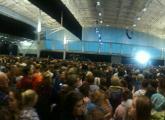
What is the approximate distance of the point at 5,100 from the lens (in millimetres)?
7473

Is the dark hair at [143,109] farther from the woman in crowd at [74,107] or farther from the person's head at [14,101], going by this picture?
the person's head at [14,101]

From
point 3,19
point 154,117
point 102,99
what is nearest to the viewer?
point 154,117

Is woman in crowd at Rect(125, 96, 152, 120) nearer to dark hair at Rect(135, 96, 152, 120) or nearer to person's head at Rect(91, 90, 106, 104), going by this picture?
dark hair at Rect(135, 96, 152, 120)

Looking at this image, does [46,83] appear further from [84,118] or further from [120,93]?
[84,118]

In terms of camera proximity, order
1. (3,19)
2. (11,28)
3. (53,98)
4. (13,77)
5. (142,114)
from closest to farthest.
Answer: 1. (142,114)
2. (53,98)
3. (13,77)
4. (3,19)
5. (11,28)

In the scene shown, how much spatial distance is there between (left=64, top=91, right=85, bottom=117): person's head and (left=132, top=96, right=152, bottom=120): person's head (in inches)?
47.2

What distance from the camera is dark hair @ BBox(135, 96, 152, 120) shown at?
5.99 meters

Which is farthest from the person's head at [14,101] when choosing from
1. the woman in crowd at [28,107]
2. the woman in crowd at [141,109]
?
the woman in crowd at [141,109]

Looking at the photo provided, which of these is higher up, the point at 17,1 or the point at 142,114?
the point at 17,1

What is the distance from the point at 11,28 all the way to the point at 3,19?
3.81 metres

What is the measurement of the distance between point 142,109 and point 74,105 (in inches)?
56.5

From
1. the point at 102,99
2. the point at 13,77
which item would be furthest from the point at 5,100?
the point at 13,77

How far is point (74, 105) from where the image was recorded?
7168mm

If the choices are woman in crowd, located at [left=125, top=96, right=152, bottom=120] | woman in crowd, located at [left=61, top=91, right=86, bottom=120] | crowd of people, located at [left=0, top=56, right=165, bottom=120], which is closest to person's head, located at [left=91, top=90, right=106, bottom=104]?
crowd of people, located at [left=0, top=56, right=165, bottom=120]
